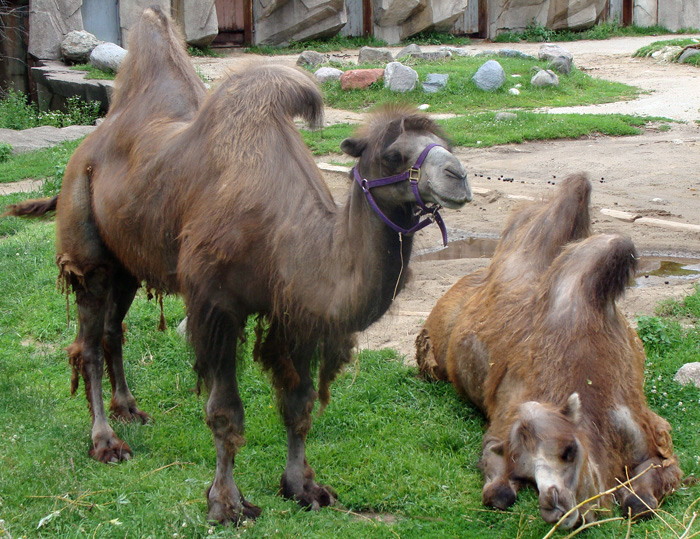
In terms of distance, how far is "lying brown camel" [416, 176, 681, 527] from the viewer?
12.0 feet

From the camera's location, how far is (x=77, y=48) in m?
17.0

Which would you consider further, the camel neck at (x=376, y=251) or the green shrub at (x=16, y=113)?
the green shrub at (x=16, y=113)

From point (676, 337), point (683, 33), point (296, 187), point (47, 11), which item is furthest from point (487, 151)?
point (683, 33)

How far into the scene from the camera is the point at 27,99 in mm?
16891

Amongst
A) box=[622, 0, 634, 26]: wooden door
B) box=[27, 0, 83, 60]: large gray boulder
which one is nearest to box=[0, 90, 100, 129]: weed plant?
box=[27, 0, 83, 60]: large gray boulder

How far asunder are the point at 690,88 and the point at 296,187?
52.4ft

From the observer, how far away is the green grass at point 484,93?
50.5 ft

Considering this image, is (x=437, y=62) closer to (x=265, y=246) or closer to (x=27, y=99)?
(x=27, y=99)

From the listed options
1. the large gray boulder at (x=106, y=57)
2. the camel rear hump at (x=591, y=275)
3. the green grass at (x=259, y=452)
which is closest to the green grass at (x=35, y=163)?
the large gray boulder at (x=106, y=57)

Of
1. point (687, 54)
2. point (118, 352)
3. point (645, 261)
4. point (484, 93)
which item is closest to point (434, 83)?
point (484, 93)

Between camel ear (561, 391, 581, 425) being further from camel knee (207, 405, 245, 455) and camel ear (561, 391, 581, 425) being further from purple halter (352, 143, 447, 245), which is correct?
camel knee (207, 405, 245, 455)

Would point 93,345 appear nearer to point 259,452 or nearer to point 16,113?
point 259,452

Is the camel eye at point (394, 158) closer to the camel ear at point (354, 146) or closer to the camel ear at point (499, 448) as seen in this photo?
the camel ear at point (354, 146)

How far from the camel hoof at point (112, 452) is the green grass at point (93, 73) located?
38.4 ft
